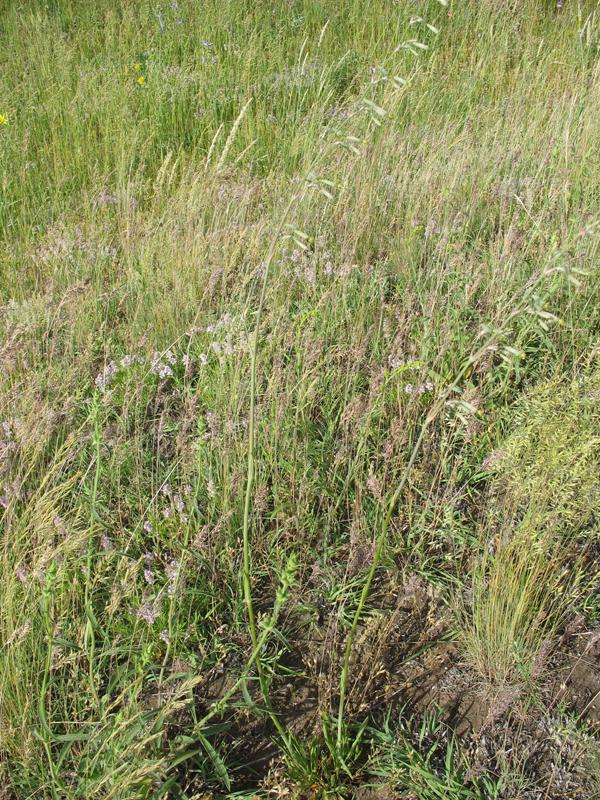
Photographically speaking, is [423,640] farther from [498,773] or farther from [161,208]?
[161,208]

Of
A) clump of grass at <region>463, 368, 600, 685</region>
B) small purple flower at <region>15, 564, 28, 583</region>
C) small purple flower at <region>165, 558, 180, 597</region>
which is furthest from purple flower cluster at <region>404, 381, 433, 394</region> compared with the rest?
small purple flower at <region>15, 564, 28, 583</region>

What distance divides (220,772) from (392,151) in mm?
3145

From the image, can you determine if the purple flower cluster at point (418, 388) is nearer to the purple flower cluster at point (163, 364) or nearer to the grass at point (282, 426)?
the grass at point (282, 426)

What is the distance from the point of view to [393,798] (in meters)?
1.71

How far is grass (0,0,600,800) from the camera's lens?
173cm

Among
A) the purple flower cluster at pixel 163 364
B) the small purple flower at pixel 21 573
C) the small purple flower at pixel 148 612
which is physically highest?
the purple flower cluster at pixel 163 364

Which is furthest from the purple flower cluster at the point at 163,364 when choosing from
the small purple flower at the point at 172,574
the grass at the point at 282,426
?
the small purple flower at the point at 172,574

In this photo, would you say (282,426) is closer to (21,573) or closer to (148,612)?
(148,612)

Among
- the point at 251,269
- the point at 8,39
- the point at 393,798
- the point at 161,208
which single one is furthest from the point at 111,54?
the point at 393,798

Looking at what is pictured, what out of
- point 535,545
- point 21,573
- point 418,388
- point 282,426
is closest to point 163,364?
point 282,426

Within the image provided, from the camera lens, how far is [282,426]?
2428 millimetres

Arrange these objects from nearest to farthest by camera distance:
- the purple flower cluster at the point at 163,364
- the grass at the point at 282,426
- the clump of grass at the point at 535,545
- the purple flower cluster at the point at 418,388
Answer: the grass at the point at 282,426, the clump of grass at the point at 535,545, the purple flower cluster at the point at 418,388, the purple flower cluster at the point at 163,364

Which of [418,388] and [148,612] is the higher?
[418,388]

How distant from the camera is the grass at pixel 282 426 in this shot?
1726mm
